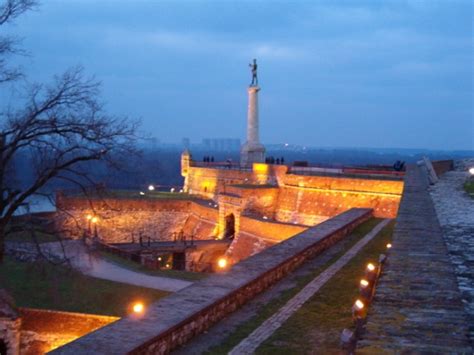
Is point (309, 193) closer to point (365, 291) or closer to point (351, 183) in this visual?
point (351, 183)

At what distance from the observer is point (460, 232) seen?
909 cm

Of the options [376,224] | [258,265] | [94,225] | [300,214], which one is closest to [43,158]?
[258,265]

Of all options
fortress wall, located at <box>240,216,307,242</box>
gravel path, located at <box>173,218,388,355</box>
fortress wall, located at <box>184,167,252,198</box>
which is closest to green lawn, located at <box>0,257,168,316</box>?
gravel path, located at <box>173,218,388,355</box>

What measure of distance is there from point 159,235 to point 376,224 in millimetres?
21126

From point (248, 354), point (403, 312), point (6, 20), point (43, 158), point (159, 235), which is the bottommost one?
point (159, 235)

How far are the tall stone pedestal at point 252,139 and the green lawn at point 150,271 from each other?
18.6m

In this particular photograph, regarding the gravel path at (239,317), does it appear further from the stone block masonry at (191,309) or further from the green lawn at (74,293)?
the green lawn at (74,293)

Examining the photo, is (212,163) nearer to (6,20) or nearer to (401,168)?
(401,168)

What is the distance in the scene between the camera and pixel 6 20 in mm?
11383

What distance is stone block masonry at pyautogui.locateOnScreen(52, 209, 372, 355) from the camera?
5.93 metres

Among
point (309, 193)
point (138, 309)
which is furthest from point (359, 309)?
point (309, 193)

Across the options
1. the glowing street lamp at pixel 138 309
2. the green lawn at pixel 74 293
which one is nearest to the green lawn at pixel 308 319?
the glowing street lamp at pixel 138 309

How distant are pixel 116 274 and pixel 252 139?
2252 centimetres

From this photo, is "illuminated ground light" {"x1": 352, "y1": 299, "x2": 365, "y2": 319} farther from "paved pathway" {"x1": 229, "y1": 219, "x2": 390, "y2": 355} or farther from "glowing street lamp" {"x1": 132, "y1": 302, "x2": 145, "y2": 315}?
"glowing street lamp" {"x1": 132, "y1": 302, "x2": 145, "y2": 315}
